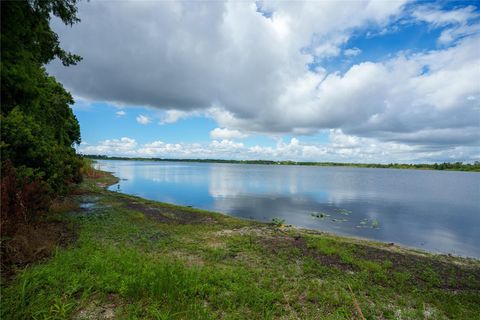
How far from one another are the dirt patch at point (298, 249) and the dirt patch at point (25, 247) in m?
9.68

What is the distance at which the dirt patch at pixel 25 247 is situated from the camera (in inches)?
282

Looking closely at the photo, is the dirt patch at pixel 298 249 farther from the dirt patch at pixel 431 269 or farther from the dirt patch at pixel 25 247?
the dirt patch at pixel 25 247

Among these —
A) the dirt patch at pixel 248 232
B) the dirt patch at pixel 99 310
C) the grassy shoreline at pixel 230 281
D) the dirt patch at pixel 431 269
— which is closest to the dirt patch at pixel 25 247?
the grassy shoreline at pixel 230 281

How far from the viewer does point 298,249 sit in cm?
1298

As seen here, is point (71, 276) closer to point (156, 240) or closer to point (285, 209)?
point (156, 240)

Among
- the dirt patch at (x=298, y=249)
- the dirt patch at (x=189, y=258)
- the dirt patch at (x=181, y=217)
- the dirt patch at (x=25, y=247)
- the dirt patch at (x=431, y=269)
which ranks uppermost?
the dirt patch at (x=25, y=247)

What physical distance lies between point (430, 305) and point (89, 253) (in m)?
12.2

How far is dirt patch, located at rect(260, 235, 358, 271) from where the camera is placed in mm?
11219

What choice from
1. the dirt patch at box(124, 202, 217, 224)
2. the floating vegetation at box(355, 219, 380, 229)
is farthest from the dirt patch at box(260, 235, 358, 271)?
the floating vegetation at box(355, 219, 380, 229)

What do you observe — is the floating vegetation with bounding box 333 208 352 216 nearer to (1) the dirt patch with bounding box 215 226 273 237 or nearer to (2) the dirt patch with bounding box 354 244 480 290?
(1) the dirt patch with bounding box 215 226 273 237

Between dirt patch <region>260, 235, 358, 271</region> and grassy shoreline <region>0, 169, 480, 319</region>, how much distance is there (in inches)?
2.2

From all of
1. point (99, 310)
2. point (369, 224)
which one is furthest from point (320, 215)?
point (99, 310)

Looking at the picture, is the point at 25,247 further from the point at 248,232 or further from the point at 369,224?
the point at 369,224

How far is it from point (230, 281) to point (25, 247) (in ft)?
22.5
